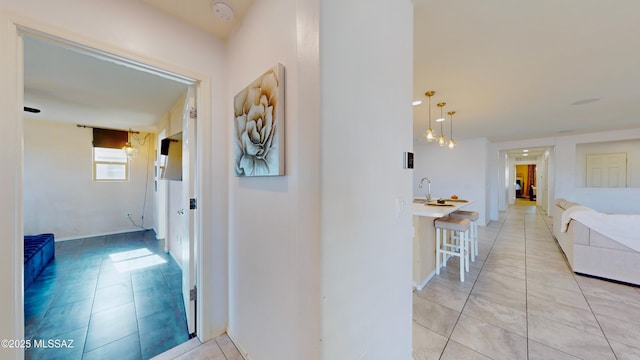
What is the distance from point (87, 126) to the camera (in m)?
4.80

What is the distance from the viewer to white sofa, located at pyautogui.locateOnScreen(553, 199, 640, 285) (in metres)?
2.56

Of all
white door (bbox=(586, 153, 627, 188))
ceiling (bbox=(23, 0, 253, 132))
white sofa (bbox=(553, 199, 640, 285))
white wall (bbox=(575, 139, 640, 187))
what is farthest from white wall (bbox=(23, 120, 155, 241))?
white door (bbox=(586, 153, 627, 188))

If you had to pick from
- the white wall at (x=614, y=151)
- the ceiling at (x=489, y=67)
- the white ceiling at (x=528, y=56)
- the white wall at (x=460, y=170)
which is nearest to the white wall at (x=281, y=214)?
the ceiling at (x=489, y=67)

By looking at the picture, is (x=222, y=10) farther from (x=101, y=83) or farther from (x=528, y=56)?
(x=528, y=56)

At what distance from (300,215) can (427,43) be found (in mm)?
1911

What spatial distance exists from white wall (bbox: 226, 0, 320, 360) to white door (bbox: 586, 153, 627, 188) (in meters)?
8.86

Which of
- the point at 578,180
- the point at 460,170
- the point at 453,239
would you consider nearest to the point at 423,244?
the point at 453,239

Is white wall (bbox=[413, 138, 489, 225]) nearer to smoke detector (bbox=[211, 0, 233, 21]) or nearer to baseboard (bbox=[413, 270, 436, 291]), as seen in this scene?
baseboard (bbox=[413, 270, 436, 291])

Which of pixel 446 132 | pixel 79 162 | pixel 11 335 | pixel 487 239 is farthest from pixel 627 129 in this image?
pixel 79 162

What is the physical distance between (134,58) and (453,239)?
4.25m

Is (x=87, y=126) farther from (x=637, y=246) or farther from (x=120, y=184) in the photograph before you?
(x=637, y=246)

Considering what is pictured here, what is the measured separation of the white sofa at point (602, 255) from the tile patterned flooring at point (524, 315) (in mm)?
117

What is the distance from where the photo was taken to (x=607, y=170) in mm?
5812

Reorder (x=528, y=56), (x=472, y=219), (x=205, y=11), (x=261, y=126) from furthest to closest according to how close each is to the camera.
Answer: (x=472, y=219), (x=528, y=56), (x=205, y=11), (x=261, y=126)
